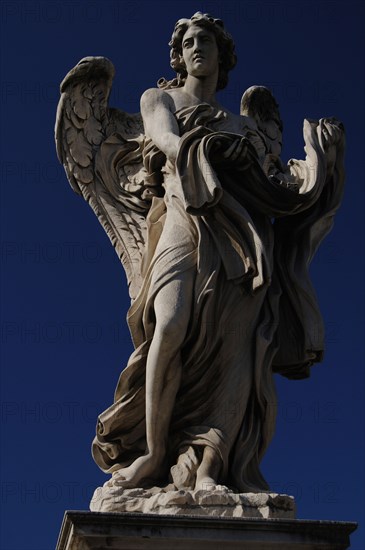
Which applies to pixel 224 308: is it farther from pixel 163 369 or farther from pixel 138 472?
pixel 138 472

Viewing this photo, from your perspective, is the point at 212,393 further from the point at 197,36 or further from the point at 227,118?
the point at 197,36

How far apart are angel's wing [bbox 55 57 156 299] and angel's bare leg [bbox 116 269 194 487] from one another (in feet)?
3.37

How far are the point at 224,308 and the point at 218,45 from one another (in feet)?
7.90

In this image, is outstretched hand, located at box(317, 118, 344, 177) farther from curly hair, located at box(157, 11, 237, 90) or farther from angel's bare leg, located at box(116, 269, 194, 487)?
angel's bare leg, located at box(116, 269, 194, 487)

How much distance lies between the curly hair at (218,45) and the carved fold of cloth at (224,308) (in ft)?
2.87

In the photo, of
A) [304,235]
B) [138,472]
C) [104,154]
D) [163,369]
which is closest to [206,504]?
[138,472]

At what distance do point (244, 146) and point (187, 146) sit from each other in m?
0.43

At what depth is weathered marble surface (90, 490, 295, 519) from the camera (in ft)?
25.2

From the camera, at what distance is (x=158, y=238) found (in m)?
9.16

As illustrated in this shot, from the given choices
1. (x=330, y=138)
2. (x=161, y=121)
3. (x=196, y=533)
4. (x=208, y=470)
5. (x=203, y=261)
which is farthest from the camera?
(x=330, y=138)

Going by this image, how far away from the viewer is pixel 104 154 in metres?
9.92

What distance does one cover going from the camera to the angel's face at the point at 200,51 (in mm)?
9664

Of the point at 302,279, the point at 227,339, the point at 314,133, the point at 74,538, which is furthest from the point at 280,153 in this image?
the point at 74,538

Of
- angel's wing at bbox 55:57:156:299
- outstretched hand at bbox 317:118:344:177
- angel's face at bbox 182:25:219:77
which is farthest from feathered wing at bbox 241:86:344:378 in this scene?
angel's wing at bbox 55:57:156:299
